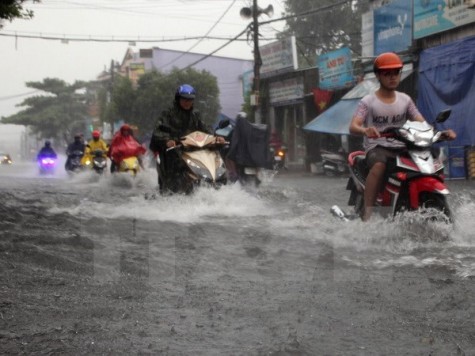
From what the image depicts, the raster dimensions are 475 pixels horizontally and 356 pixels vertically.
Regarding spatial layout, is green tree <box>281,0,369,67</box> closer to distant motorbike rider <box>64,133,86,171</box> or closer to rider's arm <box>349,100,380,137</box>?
distant motorbike rider <box>64,133,86,171</box>

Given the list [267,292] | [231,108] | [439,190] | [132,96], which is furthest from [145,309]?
[231,108]

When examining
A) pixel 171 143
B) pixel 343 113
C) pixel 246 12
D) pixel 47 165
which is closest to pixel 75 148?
pixel 47 165

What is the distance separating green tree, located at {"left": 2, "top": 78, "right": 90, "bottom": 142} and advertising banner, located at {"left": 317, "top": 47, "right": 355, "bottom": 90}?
4773cm

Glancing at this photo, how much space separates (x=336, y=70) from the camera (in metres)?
22.9

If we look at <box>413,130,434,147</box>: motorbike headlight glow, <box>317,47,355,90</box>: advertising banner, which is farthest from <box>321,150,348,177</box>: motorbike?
<box>413,130,434,147</box>: motorbike headlight glow

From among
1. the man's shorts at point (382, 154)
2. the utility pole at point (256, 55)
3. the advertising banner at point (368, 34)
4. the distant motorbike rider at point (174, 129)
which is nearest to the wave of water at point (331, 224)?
the distant motorbike rider at point (174, 129)

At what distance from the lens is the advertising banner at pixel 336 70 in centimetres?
2211

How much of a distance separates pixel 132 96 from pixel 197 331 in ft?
131

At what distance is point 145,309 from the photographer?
3.51 m

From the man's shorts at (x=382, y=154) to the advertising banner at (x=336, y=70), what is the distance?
16.8m

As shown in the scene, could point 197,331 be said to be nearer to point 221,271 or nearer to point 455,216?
point 221,271

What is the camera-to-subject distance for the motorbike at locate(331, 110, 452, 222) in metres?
5.27

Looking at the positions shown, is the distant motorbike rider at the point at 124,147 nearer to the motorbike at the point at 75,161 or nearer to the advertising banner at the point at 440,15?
the motorbike at the point at 75,161

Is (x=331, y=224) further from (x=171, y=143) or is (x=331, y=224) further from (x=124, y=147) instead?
(x=124, y=147)
